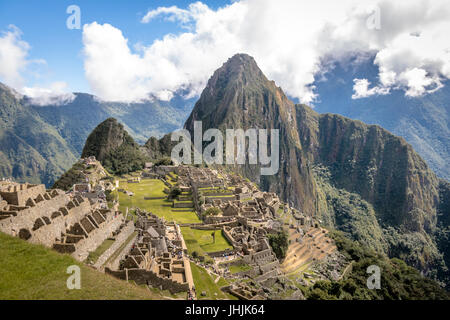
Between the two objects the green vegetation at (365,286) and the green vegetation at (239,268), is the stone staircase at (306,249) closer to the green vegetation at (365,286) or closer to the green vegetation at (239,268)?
the green vegetation at (365,286)

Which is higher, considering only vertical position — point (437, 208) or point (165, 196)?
point (165, 196)

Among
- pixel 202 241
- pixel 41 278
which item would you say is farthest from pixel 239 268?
pixel 41 278

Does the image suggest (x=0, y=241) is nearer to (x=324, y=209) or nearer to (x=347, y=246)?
(x=347, y=246)

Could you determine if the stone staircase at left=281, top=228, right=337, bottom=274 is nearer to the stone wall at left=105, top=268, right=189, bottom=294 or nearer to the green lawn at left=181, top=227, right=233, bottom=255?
the green lawn at left=181, top=227, right=233, bottom=255

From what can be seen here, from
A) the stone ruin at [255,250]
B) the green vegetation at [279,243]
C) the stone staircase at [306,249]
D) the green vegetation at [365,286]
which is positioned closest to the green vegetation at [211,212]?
the stone ruin at [255,250]

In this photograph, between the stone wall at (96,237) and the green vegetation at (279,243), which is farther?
the green vegetation at (279,243)
